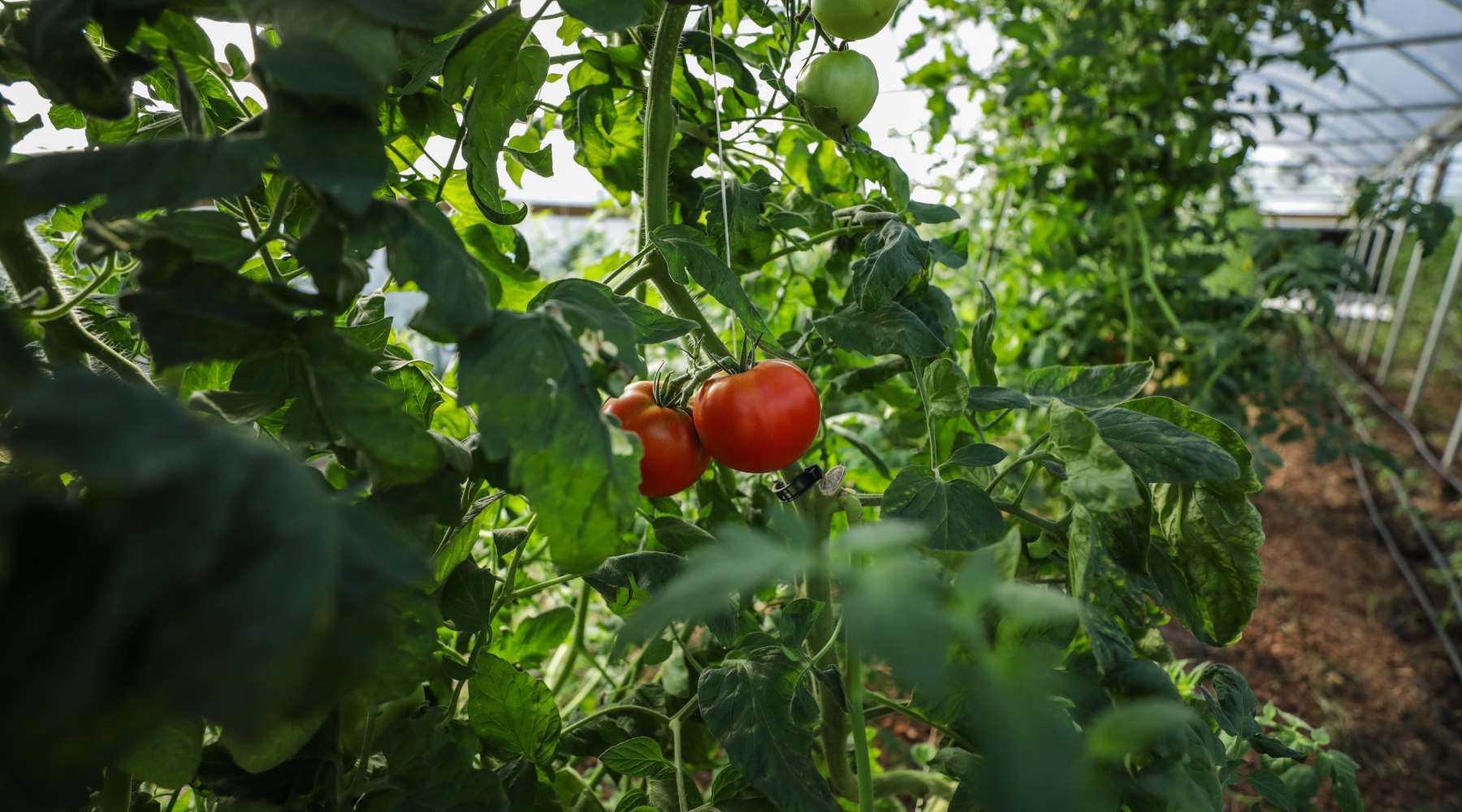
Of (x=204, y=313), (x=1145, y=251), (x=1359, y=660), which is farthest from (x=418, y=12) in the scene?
(x=1359, y=660)

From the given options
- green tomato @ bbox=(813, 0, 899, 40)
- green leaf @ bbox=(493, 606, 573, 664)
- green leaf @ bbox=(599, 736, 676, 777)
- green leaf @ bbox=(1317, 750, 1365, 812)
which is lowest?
green leaf @ bbox=(1317, 750, 1365, 812)

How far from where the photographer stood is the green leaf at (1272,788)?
Result: 0.52 meters

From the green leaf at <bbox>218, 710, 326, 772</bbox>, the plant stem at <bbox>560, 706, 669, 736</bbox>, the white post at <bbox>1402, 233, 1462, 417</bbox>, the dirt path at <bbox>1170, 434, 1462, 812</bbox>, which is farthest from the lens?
the white post at <bbox>1402, 233, 1462, 417</bbox>

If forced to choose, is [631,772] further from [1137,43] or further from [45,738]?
[1137,43]

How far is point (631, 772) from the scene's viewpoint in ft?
1.91

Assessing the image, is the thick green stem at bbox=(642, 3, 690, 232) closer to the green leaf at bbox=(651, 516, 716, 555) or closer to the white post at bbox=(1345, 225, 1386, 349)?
the green leaf at bbox=(651, 516, 716, 555)

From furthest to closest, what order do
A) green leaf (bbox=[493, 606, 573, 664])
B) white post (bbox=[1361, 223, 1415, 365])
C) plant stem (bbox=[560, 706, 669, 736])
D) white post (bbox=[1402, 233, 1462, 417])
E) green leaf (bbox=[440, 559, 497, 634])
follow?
white post (bbox=[1361, 223, 1415, 365]) → white post (bbox=[1402, 233, 1462, 417]) → green leaf (bbox=[493, 606, 573, 664]) → plant stem (bbox=[560, 706, 669, 736]) → green leaf (bbox=[440, 559, 497, 634])

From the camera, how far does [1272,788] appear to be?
530 millimetres

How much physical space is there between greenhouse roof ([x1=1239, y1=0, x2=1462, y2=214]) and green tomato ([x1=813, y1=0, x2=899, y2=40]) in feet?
5.69

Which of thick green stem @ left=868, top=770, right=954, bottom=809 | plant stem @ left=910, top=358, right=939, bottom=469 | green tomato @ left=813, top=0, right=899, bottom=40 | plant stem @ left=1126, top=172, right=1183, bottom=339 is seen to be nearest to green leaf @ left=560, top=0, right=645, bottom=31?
green tomato @ left=813, top=0, right=899, bottom=40

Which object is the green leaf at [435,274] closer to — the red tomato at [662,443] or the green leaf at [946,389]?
the red tomato at [662,443]

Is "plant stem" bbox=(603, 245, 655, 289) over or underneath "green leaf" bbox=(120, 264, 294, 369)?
underneath

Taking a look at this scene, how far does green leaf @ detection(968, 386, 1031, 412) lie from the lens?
0.55 m

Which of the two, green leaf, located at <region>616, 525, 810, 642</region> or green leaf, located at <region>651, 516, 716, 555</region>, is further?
green leaf, located at <region>651, 516, 716, 555</region>
